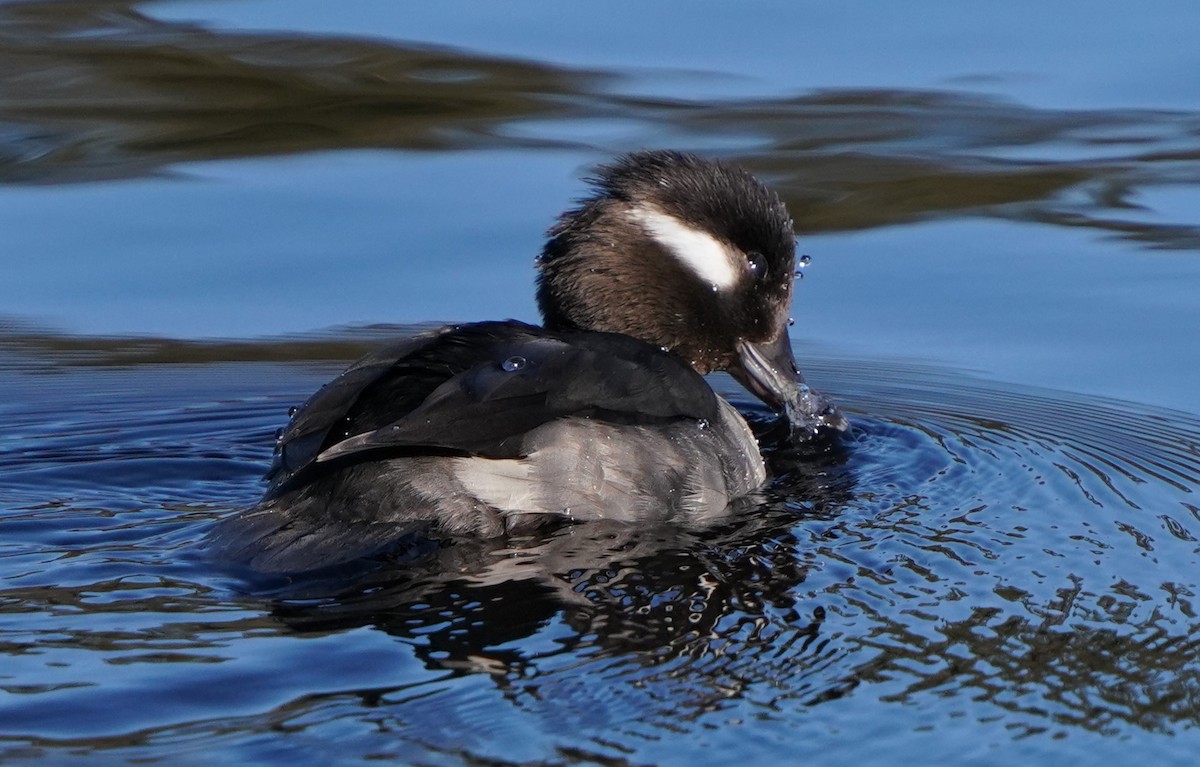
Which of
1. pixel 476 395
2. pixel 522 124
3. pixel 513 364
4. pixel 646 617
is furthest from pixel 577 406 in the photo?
pixel 522 124

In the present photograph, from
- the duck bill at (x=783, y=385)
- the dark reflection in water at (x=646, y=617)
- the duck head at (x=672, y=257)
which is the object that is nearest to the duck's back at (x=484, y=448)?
the dark reflection in water at (x=646, y=617)

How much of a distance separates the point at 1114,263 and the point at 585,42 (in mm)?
3774

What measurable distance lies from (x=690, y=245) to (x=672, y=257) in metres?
0.08

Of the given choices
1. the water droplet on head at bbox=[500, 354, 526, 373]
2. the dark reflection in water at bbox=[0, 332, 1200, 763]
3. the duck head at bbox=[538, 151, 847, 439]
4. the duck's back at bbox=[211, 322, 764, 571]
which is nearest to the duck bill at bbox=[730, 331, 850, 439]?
the duck head at bbox=[538, 151, 847, 439]

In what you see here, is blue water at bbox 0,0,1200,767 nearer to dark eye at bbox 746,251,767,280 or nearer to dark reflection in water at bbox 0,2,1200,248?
dark reflection in water at bbox 0,2,1200,248

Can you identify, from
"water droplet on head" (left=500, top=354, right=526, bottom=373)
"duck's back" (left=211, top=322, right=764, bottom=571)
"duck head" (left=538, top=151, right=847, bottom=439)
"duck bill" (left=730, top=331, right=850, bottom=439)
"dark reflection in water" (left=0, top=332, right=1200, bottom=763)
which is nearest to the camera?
"dark reflection in water" (left=0, top=332, right=1200, bottom=763)

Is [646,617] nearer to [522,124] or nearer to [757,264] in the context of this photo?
[757,264]

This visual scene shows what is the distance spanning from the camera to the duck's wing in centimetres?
557

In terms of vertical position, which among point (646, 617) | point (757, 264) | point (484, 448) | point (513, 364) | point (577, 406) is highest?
point (757, 264)

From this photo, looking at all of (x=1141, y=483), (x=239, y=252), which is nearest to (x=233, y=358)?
(x=239, y=252)

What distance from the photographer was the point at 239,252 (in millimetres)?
8984

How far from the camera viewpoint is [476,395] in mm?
5668

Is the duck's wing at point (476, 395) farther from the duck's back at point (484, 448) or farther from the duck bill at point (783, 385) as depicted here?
the duck bill at point (783, 385)

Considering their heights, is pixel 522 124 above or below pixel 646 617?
above
